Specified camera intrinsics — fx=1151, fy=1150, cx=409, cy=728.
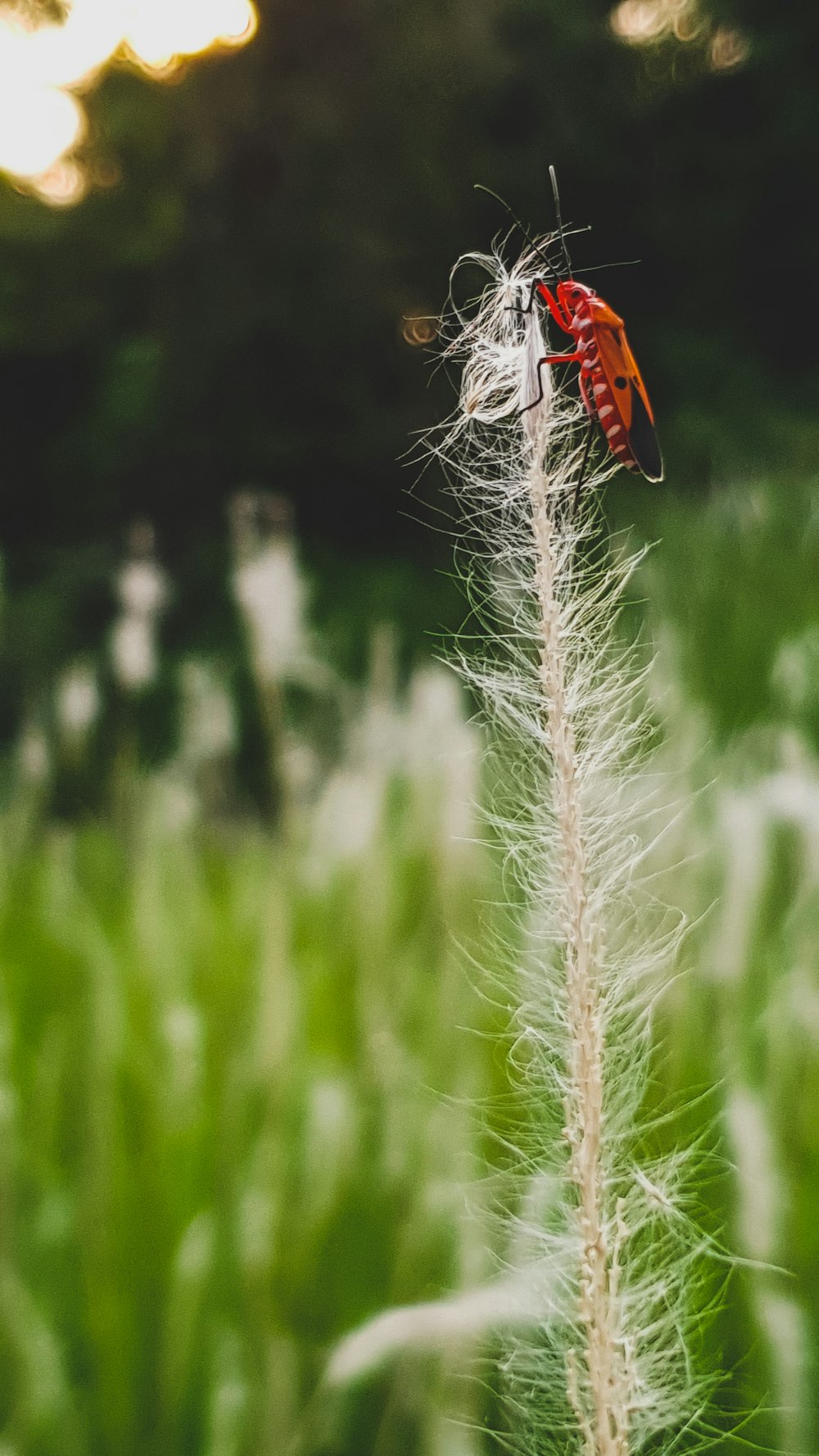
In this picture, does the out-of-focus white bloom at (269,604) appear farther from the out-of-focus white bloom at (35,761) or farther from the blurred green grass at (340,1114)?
the out-of-focus white bloom at (35,761)

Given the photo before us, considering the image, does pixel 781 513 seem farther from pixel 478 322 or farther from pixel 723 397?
pixel 478 322

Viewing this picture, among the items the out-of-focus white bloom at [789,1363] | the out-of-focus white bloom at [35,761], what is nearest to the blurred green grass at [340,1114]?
the out-of-focus white bloom at [789,1363]

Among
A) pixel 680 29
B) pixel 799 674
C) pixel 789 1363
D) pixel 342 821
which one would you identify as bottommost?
pixel 789 1363

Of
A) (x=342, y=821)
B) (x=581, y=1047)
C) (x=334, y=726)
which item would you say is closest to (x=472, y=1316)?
(x=581, y=1047)

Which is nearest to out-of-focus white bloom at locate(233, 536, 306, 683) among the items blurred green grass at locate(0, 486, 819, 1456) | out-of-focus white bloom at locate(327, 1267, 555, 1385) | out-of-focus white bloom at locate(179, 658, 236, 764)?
blurred green grass at locate(0, 486, 819, 1456)

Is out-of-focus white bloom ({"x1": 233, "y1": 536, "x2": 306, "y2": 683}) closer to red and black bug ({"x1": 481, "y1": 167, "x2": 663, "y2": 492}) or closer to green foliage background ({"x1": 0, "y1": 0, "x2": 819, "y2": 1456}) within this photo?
green foliage background ({"x1": 0, "y1": 0, "x2": 819, "y2": 1456})

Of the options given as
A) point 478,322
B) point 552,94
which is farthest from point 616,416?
point 552,94

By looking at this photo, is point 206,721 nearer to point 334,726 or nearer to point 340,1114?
point 340,1114
